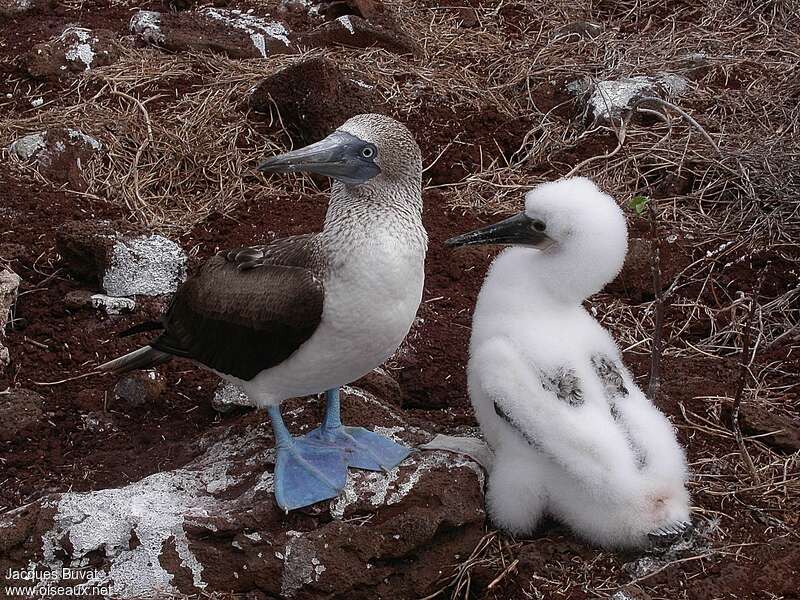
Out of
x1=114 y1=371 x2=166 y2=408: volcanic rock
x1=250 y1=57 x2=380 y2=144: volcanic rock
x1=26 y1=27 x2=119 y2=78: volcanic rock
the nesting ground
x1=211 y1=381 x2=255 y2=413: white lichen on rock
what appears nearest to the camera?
the nesting ground

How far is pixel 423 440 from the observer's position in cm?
338

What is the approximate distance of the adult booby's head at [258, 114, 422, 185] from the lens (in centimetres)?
293

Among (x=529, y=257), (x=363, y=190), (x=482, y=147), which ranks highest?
(x=363, y=190)

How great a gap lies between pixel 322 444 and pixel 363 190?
837 millimetres

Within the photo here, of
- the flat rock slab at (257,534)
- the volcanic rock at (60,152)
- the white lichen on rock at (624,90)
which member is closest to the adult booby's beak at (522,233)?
the flat rock slab at (257,534)

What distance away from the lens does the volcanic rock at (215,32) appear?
6531 millimetres

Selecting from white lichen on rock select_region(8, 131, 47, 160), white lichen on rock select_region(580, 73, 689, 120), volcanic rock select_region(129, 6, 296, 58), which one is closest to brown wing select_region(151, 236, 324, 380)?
white lichen on rock select_region(8, 131, 47, 160)

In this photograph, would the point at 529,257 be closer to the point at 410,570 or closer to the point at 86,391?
the point at 410,570

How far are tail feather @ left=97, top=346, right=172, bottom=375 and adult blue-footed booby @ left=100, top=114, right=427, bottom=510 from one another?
0.30 meters

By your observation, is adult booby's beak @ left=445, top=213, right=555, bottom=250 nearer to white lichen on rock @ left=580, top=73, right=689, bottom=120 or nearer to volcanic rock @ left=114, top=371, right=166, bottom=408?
volcanic rock @ left=114, top=371, right=166, bottom=408

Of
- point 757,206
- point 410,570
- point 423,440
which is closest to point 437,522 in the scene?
point 410,570

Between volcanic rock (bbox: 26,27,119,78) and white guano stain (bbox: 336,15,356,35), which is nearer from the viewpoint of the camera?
volcanic rock (bbox: 26,27,119,78)

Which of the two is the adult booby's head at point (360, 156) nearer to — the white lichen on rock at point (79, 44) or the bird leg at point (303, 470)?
the bird leg at point (303, 470)

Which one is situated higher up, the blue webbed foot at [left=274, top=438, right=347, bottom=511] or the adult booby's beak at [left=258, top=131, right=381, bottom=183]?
the adult booby's beak at [left=258, top=131, right=381, bottom=183]
